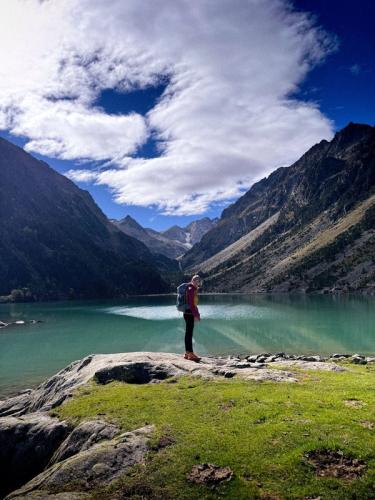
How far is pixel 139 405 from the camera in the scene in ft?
63.2

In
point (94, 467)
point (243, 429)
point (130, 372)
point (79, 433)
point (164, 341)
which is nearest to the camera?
point (94, 467)

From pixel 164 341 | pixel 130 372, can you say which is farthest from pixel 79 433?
pixel 164 341

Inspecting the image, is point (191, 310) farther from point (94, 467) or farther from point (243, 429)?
point (94, 467)

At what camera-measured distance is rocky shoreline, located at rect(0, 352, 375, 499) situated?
14.3 meters

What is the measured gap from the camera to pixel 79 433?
17.8 metres

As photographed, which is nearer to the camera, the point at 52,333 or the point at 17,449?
the point at 17,449

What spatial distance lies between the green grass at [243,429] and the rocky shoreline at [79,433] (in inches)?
28.8

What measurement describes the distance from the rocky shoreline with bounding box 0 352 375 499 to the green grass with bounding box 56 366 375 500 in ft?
2.40

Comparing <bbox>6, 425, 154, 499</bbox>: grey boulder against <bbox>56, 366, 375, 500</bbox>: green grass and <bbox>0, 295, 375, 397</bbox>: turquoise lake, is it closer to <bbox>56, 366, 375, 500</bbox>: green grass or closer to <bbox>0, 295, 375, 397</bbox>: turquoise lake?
<bbox>56, 366, 375, 500</bbox>: green grass

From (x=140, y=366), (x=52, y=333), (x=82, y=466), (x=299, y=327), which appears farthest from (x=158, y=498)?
(x=52, y=333)

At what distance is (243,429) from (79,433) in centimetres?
705

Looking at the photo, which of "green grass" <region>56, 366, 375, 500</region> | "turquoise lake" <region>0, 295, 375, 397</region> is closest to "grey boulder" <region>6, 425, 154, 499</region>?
"green grass" <region>56, 366, 375, 500</region>

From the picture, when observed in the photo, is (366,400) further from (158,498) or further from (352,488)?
(158,498)

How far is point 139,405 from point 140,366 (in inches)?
242
